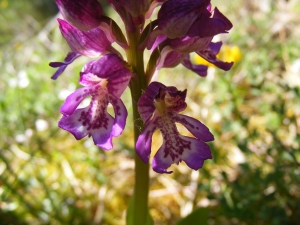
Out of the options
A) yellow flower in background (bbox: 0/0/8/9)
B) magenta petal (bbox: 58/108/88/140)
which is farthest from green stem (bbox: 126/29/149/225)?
yellow flower in background (bbox: 0/0/8/9)

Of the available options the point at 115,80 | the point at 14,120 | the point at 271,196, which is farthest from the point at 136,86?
the point at 14,120

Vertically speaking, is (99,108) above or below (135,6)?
below

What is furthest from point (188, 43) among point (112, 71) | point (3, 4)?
point (3, 4)

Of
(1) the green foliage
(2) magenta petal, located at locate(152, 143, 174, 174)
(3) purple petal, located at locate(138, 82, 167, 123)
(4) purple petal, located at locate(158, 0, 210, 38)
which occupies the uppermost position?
(4) purple petal, located at locate(158, 0, 210, 38)

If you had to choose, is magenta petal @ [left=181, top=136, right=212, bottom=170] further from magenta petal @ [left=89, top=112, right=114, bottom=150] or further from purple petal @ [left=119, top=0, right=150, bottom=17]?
purple petal @ [left=119, top=0, right=150, bottom=17]

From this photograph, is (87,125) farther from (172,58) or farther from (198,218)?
(198,218)

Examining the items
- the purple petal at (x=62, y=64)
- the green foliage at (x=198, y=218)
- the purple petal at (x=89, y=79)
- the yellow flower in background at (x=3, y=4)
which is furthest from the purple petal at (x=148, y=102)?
the yellow flower in background at (x=3, y=4)

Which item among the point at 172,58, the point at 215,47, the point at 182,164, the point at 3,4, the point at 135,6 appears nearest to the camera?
the point at 135,6

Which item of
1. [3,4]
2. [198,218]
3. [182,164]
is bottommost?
[3,4]
